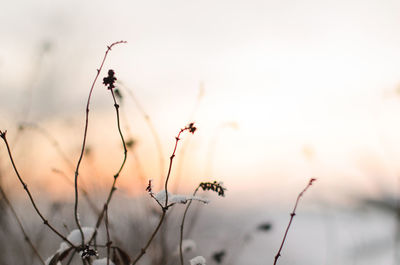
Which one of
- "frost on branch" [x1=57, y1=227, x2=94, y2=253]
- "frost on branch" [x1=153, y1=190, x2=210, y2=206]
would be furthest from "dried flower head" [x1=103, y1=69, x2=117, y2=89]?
"frost on branch" [x1=57, y1=227, x2=94, y2=253]

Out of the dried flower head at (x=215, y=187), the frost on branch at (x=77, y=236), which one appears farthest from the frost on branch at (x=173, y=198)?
the frost on branch at (x=77, y=236)

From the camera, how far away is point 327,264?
2.57 m

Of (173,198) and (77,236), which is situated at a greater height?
(173,198)

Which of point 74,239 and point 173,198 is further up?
point 173,198

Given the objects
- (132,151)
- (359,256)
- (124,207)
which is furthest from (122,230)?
(359,256)

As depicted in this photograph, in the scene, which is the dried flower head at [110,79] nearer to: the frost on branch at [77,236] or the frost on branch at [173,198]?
the frost on branch at [173,198]

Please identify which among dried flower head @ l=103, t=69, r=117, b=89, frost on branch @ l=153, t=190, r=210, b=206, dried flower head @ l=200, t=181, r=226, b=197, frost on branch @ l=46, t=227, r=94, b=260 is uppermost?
dried flower head @ l=103, t=69, r=117, b=89

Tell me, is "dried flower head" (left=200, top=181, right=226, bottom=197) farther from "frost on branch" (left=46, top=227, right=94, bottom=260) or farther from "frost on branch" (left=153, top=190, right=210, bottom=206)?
"frost on branch" (left=46, top=227, right=94, bottom=260)

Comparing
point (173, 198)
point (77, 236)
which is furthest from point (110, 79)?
point (77, 236)

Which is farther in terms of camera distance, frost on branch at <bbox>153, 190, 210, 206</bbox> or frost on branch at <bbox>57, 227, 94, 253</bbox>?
frost on branch at <bbox>57, 227, 94, 253</bbox>

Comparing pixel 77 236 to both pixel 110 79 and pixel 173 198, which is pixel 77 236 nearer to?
pixel 173 198

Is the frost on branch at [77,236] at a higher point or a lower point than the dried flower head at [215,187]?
lower

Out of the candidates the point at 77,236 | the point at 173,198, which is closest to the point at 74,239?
the point at 77,236

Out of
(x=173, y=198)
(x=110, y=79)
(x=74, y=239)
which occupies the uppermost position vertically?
(x=110, y=79)
